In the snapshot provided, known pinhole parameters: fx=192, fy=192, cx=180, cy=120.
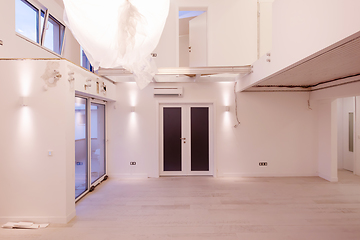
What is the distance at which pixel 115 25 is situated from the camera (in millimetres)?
1350

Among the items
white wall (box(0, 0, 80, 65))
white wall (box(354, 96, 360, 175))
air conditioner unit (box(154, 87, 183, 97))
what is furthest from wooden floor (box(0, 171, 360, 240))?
white wall (box(0, 0, 80, 65))

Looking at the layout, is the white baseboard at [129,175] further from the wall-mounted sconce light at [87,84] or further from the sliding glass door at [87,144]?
the wall-mounted sconce light at [87,84]

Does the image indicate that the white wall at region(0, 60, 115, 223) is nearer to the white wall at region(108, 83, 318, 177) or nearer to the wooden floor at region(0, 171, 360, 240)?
the wooden floor at region(0, 171, 360, 240)

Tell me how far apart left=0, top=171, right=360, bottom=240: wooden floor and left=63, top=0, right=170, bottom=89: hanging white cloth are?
2.41m

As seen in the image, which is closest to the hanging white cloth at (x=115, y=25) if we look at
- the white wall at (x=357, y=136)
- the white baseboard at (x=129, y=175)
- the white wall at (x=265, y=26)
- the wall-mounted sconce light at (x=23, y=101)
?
the wall-mounted sconce light at (x=23, y=101)

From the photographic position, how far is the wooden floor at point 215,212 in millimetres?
2686

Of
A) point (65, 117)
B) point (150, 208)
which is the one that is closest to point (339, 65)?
point (150, 208)

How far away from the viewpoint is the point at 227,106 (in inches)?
206

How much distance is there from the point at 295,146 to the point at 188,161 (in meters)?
2.96

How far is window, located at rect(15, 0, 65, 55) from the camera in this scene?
11.2 feet

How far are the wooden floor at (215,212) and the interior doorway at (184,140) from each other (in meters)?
0.62

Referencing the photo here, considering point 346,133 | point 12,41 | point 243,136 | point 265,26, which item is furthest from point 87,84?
point 346,133

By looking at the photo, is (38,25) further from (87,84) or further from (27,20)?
(87,84)

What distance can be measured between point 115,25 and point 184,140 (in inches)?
169
